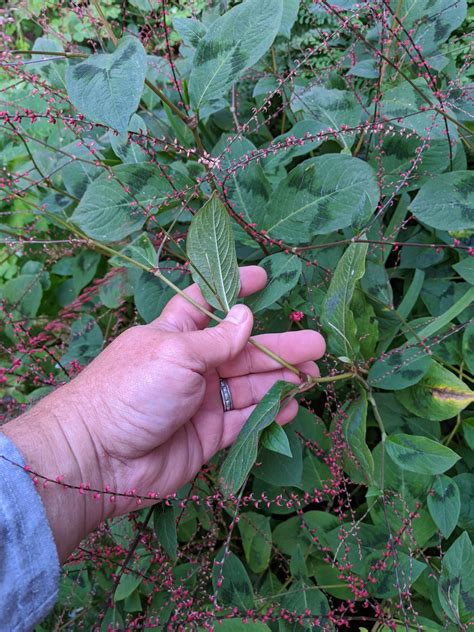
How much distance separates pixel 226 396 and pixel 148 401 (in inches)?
11.2

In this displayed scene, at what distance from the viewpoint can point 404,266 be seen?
4.22ft

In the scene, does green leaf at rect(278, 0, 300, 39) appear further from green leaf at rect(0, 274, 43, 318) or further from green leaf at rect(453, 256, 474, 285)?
green leaf at rect(0, 274, 43, 318)

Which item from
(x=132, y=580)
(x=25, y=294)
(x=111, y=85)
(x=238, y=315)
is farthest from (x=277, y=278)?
(x=25, y=294)

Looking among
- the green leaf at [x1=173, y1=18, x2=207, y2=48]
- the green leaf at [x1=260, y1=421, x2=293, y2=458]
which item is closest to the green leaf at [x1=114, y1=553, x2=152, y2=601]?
the green leaf at [x1=260, y1=421, x2=293, y2=458]

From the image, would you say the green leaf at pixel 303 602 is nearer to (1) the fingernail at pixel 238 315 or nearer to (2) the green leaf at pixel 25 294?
(1) the fingernail at pixel 238 315

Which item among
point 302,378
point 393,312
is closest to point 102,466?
point 302,378

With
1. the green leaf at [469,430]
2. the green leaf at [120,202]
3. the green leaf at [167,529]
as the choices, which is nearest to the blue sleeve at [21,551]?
the green leaf at [167,529]

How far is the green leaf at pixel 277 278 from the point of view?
3.32 feet

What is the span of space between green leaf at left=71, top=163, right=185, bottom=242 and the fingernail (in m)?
0.25

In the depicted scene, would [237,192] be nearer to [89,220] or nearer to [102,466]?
[89,220]

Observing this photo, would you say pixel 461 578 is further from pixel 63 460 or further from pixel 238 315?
pixel 63 460

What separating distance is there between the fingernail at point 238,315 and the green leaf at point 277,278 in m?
0.04

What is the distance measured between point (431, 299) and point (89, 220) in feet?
2.50

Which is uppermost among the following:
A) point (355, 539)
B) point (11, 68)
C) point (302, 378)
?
point (11, 68)
